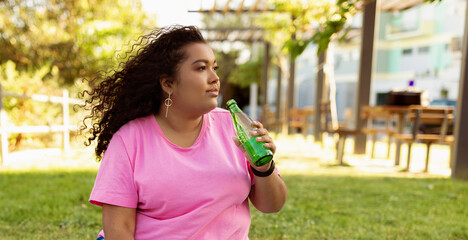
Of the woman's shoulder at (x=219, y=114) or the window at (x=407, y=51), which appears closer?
A: the woman's shoulder at (x=219, y=114)

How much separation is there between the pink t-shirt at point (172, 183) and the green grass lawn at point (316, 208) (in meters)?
1.57

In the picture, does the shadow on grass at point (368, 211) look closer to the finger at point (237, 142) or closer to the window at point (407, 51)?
the finger at point (237, 142)

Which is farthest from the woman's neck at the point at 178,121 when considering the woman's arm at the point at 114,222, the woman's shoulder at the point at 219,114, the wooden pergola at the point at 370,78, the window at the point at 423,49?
the window at the point at 423,49

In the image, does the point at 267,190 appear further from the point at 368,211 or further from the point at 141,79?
the point at 368,211

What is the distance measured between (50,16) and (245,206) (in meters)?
12.9

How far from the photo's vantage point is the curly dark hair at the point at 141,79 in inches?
68.2

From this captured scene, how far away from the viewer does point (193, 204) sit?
1.66m

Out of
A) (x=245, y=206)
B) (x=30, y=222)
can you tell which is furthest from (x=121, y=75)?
(x=30, y=222)

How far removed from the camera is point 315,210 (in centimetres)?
396

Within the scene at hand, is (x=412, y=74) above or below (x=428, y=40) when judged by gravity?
below

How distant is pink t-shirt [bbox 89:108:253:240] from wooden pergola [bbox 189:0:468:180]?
416cm

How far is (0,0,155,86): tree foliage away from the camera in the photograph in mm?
11945

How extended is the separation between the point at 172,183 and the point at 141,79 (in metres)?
0.48

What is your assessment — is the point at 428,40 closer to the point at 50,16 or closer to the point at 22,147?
the point at 50,16
